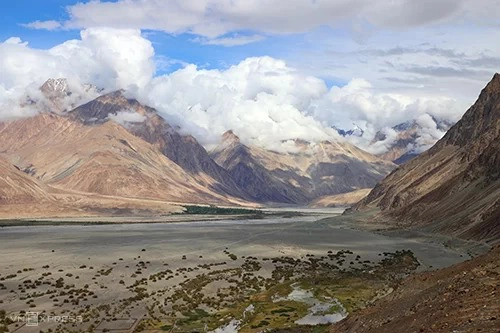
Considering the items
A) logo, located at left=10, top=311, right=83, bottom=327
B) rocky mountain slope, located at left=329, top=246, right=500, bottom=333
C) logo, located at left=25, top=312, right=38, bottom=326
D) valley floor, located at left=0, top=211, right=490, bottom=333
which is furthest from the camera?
valley floor, located at left=0, top=211, right=490, bottom=333

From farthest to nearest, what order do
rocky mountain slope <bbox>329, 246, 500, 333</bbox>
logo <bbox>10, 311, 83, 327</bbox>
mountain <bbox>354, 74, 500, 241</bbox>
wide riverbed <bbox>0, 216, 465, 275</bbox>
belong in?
mountain <bbox>354, 74, 500, 241</bbox> < wide riverbed <bbox>0, 216, 465, 275</bbox> < logo <bbox>10, 311, 83, 327</bbox> < rocky mountain slope <bbox>329, 246, 500, 333</bbox>

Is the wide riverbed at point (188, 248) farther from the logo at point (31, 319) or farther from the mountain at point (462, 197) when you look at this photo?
the logo at point (31, 319)

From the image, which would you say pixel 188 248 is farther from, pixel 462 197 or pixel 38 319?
pixel 462 197

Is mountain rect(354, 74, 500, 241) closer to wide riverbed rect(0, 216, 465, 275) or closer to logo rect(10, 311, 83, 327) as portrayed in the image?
wide riverbed rect(0, 216, 465, 275)

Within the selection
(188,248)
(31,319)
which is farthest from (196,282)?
(188,248)

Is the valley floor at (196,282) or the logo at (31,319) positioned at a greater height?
the logo at (31,319)

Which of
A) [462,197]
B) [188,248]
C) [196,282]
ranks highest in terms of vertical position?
[196,282]

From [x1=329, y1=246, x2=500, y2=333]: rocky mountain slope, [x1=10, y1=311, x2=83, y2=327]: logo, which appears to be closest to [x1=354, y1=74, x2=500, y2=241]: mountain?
[x1=329, y1=246, x2=500, y2=333]: rocky mountain slope

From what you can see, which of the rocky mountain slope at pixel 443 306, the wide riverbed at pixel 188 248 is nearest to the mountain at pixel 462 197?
the wide riverbed at pixel 188 248

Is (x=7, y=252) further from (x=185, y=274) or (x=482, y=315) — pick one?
(x=482, y=315)
